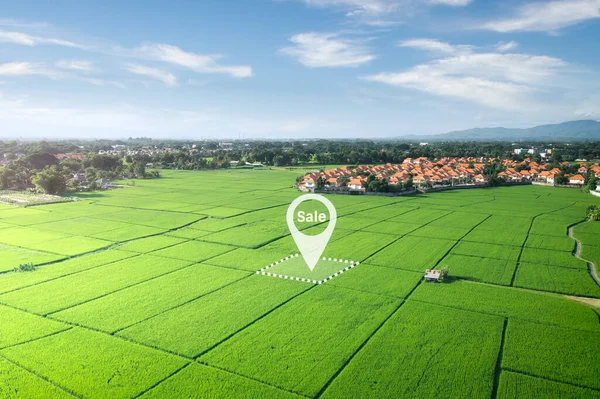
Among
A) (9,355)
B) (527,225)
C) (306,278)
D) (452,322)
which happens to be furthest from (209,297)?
(527,225)

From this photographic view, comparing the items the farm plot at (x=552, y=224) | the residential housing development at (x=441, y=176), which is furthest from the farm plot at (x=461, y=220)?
the residential housing development at (x=441, y=176)

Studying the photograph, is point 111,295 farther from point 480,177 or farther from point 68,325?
point 480,177

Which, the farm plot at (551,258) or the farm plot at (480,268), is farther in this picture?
the farm plot at (551,258)

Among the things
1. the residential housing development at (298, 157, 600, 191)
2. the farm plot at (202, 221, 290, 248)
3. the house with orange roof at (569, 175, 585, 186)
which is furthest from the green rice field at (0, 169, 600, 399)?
the house with orange roof at (569, 175, 585, 186)

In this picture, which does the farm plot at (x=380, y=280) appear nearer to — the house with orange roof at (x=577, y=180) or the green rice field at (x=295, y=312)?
the green rice field at (x=295, y=312)

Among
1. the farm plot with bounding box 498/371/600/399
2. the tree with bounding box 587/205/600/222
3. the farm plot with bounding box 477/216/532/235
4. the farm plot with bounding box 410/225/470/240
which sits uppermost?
the tree with bounding box 587/205/600/222

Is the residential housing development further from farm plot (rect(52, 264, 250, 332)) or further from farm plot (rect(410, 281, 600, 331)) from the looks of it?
farm plot (rect(52, 264, 250, 332))
